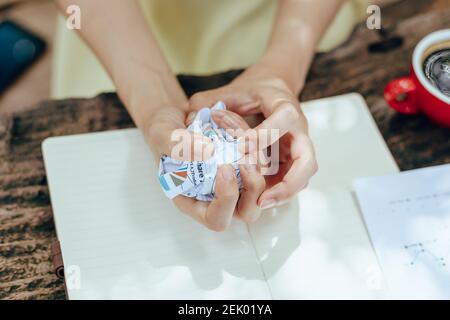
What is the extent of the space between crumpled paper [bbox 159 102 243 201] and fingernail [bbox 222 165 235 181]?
0.02 meters

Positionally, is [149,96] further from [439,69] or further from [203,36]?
[439,69]

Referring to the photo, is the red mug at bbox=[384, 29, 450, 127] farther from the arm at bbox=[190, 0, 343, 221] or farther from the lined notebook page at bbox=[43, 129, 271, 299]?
the lined notebook page at bbox=[43, 129, 271, 299]

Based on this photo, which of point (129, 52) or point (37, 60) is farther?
point (37, 60)

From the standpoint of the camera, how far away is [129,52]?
0.83 metres

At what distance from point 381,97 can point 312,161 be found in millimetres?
256

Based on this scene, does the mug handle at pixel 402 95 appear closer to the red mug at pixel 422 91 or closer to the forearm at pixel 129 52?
the red mug at pixel 422 91

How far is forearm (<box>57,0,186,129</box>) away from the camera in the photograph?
2.65 feet

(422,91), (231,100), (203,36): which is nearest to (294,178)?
(231,100)

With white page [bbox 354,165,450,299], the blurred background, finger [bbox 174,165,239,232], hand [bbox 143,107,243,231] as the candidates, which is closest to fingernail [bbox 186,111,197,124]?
hand [bbox 143,107,243,231]

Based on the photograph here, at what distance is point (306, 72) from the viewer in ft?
2.89

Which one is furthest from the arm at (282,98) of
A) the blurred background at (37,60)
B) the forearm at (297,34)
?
the blurred background at (37,60)

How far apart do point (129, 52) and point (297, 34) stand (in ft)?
0.91

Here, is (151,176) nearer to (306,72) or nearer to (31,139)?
(31,139)

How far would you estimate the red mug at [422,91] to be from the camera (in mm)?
767
